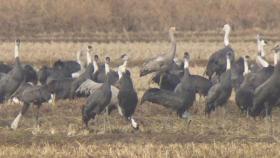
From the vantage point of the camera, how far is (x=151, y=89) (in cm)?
1719

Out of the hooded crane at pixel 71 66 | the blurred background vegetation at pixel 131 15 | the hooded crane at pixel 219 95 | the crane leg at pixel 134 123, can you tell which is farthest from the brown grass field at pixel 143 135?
the blurred background vegetation at pixel 131 15

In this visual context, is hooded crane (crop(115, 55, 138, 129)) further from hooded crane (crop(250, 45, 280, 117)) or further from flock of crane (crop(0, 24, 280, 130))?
hooded crane (crop(250, 45, 280, 117))

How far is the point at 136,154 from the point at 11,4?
165ft

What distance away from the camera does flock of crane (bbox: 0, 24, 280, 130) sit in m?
16.1

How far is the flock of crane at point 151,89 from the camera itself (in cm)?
1614

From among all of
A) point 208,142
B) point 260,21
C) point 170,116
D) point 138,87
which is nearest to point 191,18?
point 260,21

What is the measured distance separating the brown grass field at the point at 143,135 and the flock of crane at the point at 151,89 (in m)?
0.31

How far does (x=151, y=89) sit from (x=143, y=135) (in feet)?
10.4

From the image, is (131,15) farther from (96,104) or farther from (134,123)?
(134,123)

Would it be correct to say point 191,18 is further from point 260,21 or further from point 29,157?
point 29,157

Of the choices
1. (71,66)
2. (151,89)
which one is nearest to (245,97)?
(151,89)

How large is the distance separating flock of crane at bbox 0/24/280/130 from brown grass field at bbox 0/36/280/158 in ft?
1.01

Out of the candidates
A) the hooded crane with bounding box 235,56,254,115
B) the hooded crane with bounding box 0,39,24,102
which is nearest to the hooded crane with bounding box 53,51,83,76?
the hooded crane with bounding box 0,39,24,102

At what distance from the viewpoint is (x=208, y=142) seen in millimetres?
13125
